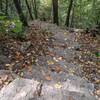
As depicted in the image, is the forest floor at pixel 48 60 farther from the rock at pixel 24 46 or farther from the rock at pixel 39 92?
the rock at pixel 39 92

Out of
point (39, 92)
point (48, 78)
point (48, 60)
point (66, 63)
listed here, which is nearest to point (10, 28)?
point (48, 60)

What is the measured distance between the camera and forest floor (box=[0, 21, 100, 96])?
609cm

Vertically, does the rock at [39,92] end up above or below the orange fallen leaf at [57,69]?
above

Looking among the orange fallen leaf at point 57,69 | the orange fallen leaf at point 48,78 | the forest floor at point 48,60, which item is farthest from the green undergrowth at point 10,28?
the orange fallen leaf at point 48,78

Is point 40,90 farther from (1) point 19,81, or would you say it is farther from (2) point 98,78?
(2) point 98,78

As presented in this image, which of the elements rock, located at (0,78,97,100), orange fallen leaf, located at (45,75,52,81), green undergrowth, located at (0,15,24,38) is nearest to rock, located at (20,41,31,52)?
green undergrowth, located at (0,15,24,38)

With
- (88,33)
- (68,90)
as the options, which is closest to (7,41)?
(68,90)

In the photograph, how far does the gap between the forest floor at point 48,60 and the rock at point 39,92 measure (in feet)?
1.35

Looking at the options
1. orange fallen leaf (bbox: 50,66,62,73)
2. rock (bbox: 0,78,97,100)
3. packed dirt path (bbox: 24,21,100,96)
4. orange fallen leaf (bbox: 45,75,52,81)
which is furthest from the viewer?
orange fallen leaf (bbox: 50,66,62,73)

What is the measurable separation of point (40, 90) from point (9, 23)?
4425mm

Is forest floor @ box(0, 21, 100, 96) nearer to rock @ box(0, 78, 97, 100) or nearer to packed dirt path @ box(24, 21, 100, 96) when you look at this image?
packed dirt path @ box(24, 21, 100, 96)

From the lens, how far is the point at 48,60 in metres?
7.41

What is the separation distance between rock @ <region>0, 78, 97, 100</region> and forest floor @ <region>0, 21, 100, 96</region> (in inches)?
16.2

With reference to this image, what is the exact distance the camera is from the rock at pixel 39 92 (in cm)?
445
